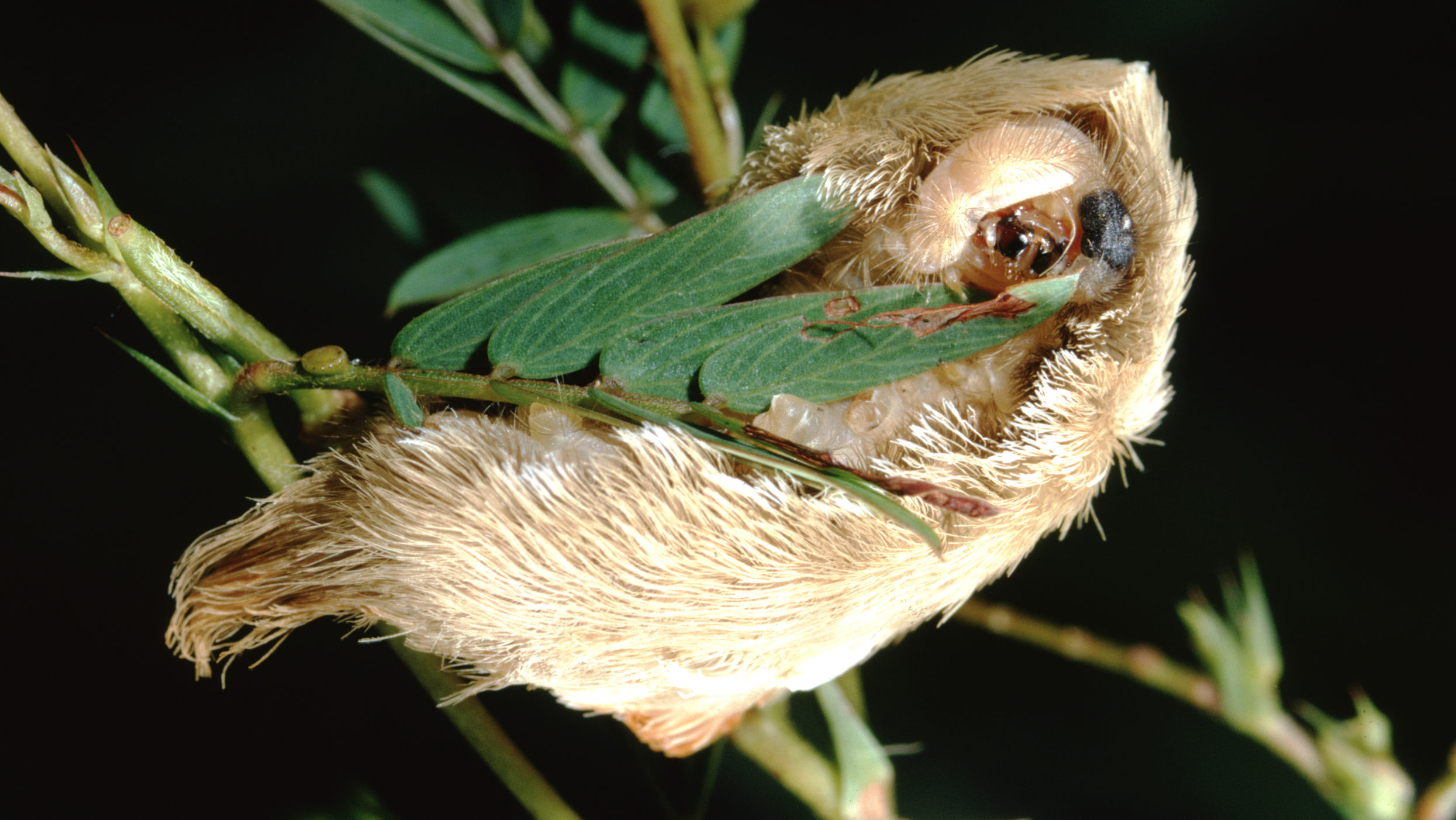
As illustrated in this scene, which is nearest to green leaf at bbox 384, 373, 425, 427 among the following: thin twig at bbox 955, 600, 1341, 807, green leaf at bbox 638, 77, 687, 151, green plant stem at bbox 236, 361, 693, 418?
green plant stem at bbox 236, 361, 693, 418

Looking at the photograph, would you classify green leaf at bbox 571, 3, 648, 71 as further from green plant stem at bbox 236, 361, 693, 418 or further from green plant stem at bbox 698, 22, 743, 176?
green plant stem at bbox 236, 361, 693, 418

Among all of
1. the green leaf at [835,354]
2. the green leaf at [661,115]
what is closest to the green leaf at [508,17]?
the green leaf at [661,115]

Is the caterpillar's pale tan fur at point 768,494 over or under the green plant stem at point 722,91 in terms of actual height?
under

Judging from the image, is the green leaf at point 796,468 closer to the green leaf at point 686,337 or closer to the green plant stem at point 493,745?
the green leaf at point 686,337

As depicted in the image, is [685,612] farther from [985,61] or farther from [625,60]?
[625,60]

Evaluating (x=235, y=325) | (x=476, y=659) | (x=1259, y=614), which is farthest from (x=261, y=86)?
(x=1259, y=614)
